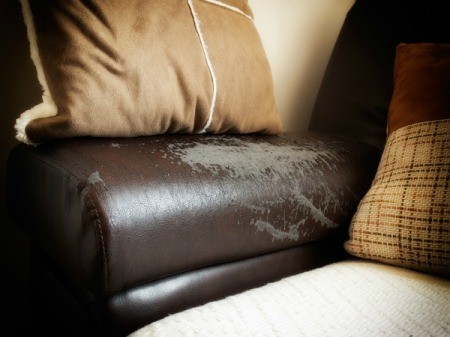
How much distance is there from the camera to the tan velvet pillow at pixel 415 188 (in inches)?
22.5

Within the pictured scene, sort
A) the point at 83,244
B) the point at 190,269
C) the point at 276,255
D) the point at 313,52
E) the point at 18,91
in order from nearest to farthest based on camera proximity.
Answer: the point at 83,244, the point at 190,269, the point at 276,255, the point at 18,91, the point at 313,52

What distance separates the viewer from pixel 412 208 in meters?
0.59

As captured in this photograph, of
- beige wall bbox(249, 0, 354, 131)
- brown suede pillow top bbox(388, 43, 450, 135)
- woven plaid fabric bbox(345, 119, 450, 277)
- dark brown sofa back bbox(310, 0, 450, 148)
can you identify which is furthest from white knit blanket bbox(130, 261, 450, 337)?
beige wall bbox(249, 0, 354, 131)

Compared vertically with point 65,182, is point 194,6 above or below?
above

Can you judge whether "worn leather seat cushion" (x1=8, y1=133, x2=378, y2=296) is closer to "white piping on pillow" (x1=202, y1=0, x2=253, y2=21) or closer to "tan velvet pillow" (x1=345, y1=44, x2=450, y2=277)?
"tan velvet pillow" (x1=345, y1=44, x2=450, y2=277)

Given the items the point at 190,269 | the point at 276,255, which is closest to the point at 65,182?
the point at 190,269

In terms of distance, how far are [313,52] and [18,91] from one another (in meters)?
0.98

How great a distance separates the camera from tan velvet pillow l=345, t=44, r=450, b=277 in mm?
573

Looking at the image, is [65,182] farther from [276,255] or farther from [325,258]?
[325,258]

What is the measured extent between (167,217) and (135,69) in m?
0.26

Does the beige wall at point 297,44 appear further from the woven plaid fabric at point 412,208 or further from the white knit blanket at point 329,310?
the white knit blanket at point 329,310

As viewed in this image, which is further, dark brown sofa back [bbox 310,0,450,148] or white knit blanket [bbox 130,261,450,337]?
dark brown sofa back [bbox 310,0,450,148]

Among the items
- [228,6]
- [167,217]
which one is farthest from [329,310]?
[228,6]

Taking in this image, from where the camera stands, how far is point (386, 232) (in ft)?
1.99
